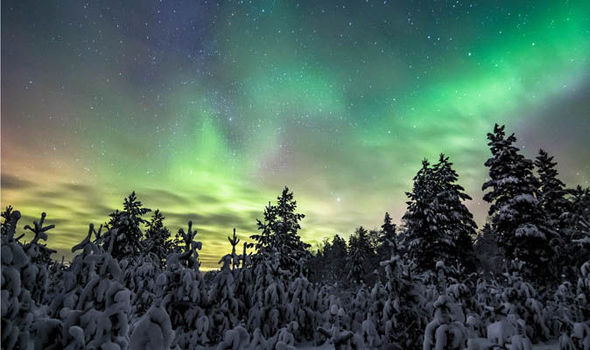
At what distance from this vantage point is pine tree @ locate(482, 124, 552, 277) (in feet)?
59.7

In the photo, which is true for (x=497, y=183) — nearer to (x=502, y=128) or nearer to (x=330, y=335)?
(x=502, y=128)

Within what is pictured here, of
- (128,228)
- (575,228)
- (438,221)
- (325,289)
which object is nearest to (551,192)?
(575,228)

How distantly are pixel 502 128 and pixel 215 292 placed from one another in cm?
2124

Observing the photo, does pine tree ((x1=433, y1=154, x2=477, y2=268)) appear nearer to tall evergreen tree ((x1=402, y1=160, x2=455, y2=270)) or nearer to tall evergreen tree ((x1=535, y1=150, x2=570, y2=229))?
tall evergreen tree ((x1=402, y1=160, x2=455, y2=270))

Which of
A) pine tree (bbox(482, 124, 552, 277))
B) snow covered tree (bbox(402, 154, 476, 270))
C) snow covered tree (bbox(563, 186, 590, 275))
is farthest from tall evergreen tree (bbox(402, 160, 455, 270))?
snow covered tree (bbox(563, 186, 590, 275))

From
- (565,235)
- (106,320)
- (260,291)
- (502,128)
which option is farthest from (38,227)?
(565,235)

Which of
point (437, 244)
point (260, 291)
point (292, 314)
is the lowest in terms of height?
point (292, 314)

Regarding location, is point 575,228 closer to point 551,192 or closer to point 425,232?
point 551,192

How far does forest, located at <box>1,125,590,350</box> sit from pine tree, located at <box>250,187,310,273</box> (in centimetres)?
13

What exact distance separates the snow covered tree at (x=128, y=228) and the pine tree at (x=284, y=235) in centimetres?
1003

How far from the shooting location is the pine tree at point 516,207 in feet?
59.7

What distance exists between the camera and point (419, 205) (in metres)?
23.5

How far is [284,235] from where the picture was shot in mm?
29594

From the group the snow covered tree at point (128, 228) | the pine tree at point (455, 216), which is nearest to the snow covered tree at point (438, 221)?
the pine tree at point (455, 216)
